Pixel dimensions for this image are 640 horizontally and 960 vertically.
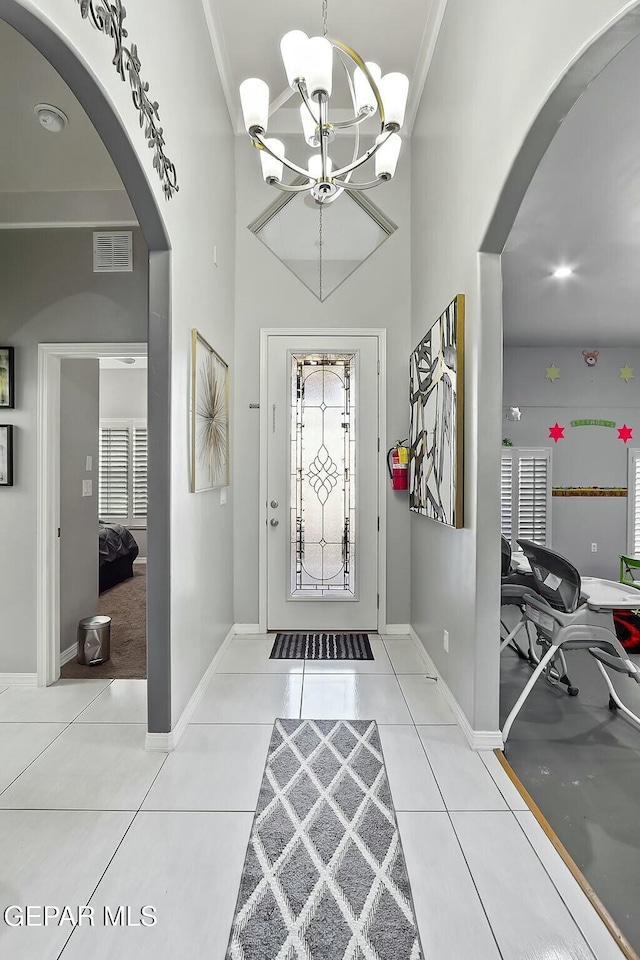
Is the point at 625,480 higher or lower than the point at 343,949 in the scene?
higher

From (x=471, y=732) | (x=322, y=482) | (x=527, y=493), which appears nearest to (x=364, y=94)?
(x=322, y=482)

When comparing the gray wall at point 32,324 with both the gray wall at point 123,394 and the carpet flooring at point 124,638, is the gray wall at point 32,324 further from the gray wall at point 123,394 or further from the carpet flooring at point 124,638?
the gray wall at point 123,394

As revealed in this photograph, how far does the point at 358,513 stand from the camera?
4051 mm

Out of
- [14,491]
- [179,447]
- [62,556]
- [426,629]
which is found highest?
[179,447]

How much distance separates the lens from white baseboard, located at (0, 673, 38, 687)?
121 inches

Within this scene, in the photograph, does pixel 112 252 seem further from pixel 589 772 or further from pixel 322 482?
pixel 589 772

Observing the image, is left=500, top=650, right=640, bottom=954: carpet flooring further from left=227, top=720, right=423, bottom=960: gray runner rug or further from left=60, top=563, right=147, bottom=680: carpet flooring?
left=60, top=563, right=147, bottom=680: carpet flooring

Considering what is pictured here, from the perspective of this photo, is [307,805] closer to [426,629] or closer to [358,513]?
[426,629]

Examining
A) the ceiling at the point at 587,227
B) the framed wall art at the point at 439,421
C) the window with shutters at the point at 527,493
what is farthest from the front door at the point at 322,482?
the window with shutters at the point at 527,493

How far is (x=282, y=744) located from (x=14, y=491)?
6.93 ft

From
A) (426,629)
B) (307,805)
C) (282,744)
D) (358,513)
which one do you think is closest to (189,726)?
(282,744)

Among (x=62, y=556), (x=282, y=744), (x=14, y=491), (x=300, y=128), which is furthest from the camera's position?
(x=300, y=128)

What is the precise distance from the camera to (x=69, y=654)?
11.5ft

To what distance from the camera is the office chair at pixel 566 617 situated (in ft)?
7.73
